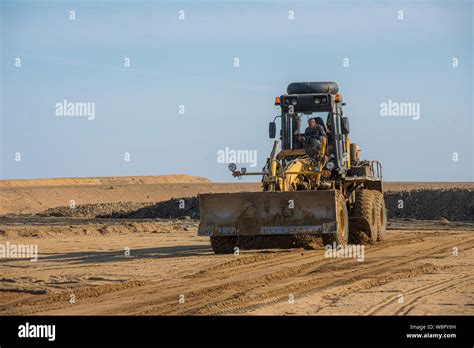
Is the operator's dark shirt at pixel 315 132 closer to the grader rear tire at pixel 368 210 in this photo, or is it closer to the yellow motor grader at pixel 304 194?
the yellow motor grader at pixel 304 194

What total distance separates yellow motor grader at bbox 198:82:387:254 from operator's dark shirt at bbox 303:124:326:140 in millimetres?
68

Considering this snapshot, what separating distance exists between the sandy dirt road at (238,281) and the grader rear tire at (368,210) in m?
0.41

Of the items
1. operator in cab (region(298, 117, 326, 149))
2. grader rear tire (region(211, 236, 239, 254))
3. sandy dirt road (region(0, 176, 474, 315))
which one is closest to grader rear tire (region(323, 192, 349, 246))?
sandy dirt road (region(0, 176, 474, 315))

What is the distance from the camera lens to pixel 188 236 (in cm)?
2938

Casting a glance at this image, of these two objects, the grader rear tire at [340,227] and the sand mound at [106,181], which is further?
the sand mound at [106,181]

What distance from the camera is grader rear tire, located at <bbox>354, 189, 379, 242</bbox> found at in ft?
78.1

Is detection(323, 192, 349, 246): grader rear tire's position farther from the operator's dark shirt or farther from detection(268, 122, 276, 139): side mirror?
detection(268, 122, 276, 139): side mirror

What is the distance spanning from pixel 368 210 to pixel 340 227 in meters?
2.48

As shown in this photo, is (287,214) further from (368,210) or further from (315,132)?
(368,210)

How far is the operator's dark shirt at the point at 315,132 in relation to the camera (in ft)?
76.0

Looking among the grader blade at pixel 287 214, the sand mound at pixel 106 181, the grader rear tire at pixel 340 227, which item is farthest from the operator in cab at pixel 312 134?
the sand mound at pixel 106 181

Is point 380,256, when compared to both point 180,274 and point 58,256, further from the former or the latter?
point 58,256
